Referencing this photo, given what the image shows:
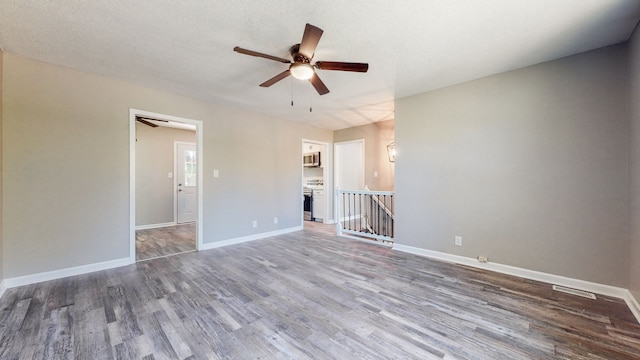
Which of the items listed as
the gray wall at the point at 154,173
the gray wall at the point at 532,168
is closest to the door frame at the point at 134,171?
the gray wall at the point at 154,173

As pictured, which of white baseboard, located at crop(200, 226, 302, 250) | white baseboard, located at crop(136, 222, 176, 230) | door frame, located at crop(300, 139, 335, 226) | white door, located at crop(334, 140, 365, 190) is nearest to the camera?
white baseboard, located at crop(200, 226, 302, 250)

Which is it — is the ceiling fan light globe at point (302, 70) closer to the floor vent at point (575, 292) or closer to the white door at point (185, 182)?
the floor vent at point (575, 292)

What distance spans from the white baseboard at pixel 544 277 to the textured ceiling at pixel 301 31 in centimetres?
245

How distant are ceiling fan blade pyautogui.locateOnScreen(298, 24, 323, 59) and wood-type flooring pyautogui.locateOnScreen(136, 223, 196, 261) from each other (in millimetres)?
3611

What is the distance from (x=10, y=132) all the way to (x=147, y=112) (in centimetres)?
131

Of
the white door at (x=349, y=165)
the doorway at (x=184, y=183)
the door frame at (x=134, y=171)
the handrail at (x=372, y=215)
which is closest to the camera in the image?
the door frame at (x=134, y=171)

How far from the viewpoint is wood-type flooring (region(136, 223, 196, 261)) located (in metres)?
3.83

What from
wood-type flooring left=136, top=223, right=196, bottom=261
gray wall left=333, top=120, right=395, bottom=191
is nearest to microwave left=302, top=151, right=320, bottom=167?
gray wall left=333, top=120, right=395, bottom=191

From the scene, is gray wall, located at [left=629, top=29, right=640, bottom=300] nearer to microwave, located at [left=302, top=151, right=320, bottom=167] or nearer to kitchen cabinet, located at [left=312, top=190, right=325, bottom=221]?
kitchen cabinet, located at [left=312, top=190, right=325, bottom=221]

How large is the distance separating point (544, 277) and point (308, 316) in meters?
2.75

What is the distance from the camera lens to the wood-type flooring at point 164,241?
3.83 meters

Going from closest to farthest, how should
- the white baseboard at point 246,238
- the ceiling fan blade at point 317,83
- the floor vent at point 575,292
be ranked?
the floor vent at point 575,292 → the ceiling fan blade at point 317,83 → the white baseboard at point 246,238

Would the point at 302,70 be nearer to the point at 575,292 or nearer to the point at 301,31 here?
the point at 301,31

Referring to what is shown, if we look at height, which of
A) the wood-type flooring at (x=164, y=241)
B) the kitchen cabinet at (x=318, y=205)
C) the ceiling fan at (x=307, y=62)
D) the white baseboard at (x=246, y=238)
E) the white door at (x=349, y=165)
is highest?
the ceiling fan at (x=307, y=62)
